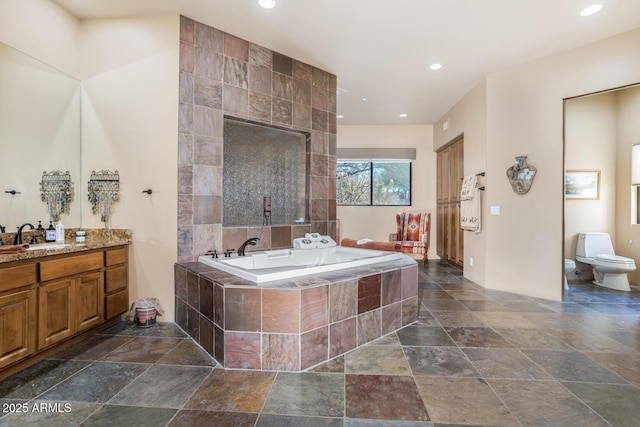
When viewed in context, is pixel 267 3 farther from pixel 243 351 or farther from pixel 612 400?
pixel 612 400

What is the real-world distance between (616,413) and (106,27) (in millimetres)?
4505

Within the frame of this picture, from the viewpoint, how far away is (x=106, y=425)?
145 centimetres

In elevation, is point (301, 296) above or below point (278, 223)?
below

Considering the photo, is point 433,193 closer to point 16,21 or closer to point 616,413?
point 616,413

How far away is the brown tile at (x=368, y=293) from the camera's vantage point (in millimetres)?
2311

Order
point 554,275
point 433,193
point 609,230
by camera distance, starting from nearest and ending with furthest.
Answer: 1. point 554,275
2. point 609,230
3. point 433,193

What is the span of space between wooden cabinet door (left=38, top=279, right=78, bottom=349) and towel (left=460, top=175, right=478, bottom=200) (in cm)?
433

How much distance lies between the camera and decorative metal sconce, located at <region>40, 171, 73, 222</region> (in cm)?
264

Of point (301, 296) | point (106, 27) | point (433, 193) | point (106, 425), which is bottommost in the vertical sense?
point (106, 425)

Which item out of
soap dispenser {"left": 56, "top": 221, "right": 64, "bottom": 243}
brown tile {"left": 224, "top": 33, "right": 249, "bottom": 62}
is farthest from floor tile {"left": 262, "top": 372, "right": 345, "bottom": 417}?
brown tile {"left": 224, "top": 33, "right": 249, "bottom": 62}

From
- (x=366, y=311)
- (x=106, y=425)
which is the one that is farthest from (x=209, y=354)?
(x=366, y=311)

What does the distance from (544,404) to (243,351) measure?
66.5 inches

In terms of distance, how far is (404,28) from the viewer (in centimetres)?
295

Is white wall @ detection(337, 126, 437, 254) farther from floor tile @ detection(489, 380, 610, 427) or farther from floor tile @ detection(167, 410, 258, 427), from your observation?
floor tile @ detection(167, 410, 258, 427)
